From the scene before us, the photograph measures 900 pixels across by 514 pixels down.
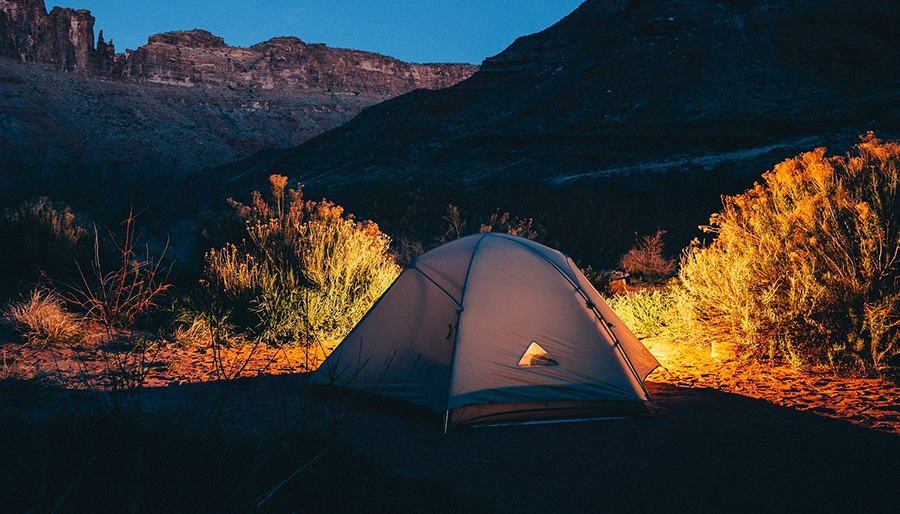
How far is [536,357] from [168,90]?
90.2 metres

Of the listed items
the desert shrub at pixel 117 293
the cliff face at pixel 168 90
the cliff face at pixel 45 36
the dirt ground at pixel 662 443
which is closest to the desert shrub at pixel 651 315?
the dirt ground at pixel 662 443

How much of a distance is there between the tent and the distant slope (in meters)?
22.5

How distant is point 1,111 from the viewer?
54.1m

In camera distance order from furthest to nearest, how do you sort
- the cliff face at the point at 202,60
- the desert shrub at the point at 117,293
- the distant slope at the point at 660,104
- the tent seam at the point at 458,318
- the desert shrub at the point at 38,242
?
the cliff face at the point at 202,60 < the distant slope at the point at 660,104 < the desert shrub at the point at 38,242 < the desert shrub at the point at 117,293 < the tent seam at the point at 458,318

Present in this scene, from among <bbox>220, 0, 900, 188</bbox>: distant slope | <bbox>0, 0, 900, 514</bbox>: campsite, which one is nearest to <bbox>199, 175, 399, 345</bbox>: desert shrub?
<bbox>0, 0, 900, 514</bbox>: campsite

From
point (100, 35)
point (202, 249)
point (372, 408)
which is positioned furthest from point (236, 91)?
point (372, 408)

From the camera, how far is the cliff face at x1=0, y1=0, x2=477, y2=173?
56.2 metres

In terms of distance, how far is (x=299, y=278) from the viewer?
26.0ft

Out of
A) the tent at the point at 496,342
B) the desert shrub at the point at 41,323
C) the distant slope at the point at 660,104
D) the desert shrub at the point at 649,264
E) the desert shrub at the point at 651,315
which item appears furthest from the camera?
the distant slope at the point at 660,104

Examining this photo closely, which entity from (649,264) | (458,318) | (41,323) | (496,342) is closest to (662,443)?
(496,342)

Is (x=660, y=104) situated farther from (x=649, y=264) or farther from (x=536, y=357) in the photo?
(x=536, y=357)

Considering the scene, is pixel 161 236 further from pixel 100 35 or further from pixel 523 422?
pixel 100 35

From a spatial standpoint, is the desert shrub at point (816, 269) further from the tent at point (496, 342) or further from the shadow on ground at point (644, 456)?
the tent at point (496, 342)

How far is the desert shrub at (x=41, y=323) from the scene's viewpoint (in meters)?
6.01
